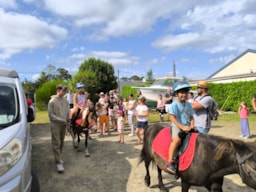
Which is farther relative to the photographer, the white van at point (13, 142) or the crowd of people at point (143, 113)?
the crowd of people at point (143, 113)

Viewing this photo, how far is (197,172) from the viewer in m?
3.00

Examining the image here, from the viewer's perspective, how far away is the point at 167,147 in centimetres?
352

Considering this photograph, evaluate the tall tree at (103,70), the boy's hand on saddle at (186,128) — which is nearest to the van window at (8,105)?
the boy's hand on saddle at (186,128)

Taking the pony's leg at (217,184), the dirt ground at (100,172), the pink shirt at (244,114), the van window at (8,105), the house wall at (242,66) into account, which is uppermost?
the house wall at (242,66)

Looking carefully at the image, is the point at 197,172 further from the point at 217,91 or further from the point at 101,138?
the point at 217,91

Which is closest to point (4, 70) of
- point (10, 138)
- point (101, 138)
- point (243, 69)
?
point (10, 138)

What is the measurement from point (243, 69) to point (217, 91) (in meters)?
13.5

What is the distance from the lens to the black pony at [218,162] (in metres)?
2.43

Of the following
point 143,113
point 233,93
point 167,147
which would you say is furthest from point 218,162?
point 233,93

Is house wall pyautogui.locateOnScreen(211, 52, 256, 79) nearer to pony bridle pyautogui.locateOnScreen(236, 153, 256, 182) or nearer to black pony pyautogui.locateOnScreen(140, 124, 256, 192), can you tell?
black pony pyautogui.locateOnScreen(140, 124, 256, 192)

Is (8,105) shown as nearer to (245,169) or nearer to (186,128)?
(186,128)

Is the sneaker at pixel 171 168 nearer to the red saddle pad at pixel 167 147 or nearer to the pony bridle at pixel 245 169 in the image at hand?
the red saddle pad at pixel 167 147

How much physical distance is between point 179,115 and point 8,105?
2.46 m

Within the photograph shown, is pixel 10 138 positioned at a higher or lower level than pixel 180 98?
lower
